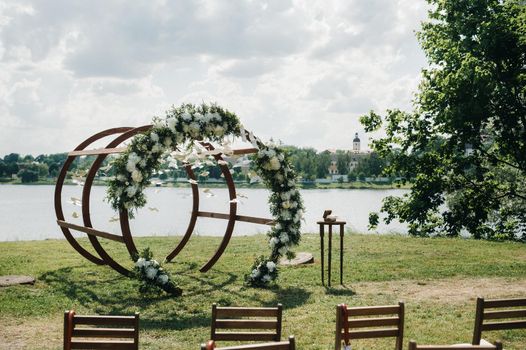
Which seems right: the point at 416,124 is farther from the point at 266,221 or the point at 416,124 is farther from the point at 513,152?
the point at 266,221

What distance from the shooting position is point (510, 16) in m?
18.4

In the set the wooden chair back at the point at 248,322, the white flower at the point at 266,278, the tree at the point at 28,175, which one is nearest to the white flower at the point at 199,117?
the white flower at the point at 266,278

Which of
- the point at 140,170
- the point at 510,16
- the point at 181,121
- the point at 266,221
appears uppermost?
the point at 510,16

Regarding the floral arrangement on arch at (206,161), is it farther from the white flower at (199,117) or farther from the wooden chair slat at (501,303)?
the wooden chair slat at (501,303)

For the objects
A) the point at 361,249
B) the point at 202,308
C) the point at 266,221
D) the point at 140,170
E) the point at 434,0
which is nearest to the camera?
the point at 202,308

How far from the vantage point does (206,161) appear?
1216cm

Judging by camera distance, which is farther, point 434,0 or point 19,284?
point 434,0

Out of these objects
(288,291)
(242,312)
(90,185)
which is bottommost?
(288,291)

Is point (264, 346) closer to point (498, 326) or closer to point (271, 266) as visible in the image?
point (498, 326)

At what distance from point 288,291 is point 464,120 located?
9089 mm

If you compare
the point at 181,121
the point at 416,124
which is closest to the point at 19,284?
the point at 181,121

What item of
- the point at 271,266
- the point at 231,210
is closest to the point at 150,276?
the point at 271,266

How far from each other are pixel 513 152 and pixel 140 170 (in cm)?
1367

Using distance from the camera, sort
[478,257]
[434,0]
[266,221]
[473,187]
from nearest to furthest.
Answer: [266,221], [478,257], [473,187], [434,0]
